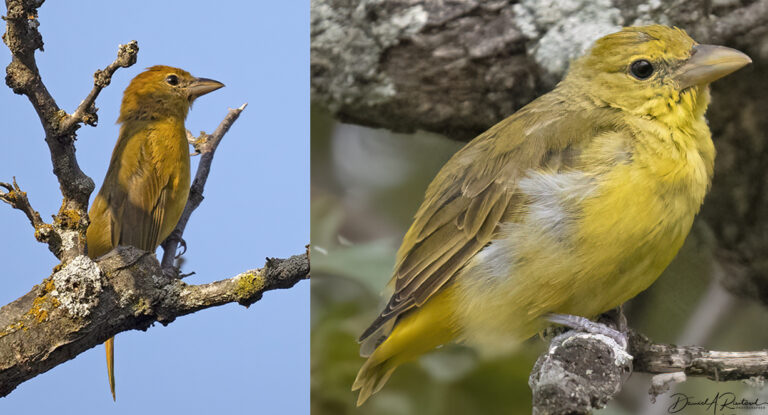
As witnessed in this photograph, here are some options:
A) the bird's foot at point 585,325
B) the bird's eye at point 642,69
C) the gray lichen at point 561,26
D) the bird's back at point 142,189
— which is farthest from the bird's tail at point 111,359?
the bird's eye at point 642,69

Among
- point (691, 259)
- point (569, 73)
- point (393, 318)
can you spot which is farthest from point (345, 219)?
point (691, 259)

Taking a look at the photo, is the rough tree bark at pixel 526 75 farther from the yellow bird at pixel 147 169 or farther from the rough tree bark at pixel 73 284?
the yellow bird at pixel 147 169

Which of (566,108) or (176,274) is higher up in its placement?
(176,274)

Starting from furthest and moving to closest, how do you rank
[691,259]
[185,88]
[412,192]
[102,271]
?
[185,88] < [102,271] < [412,192] < [691,259]

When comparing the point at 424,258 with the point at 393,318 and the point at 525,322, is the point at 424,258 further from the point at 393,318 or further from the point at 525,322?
the point at 525,322
